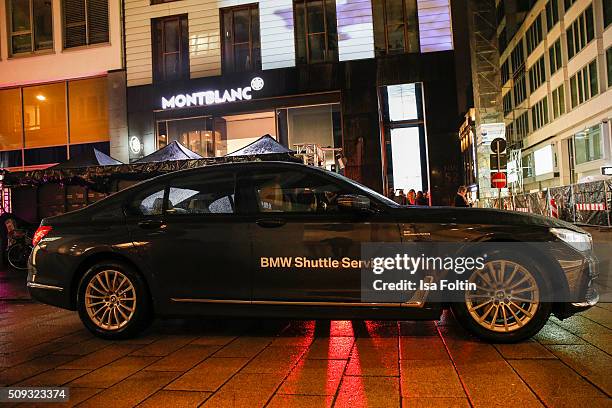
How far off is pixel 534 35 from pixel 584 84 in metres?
14.7

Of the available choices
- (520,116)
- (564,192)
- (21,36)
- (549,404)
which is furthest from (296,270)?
(520,116)

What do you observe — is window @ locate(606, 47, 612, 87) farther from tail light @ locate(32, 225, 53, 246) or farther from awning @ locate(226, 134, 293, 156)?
tail light @ locate(32, 225, 53, 246)

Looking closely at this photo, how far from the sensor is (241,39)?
18625 mm

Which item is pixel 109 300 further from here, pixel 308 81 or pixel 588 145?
pixel 588 145

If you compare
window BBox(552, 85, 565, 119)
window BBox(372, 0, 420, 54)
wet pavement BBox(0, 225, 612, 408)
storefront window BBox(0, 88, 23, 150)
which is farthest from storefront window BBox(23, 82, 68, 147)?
window BBox(552, 85, 565, 119)

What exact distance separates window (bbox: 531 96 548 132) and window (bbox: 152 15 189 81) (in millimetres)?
38855

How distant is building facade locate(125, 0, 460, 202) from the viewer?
56.0 ft

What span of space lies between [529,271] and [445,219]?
820mm

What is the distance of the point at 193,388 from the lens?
368 cm

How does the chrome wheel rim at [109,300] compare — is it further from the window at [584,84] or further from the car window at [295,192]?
the window at [584,84]

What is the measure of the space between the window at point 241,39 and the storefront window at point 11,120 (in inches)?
350

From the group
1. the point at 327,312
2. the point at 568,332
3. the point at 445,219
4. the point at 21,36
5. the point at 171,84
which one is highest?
the point at 21,36

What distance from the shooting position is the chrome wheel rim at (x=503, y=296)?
176 inches

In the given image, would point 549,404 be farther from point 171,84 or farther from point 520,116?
point 520,116
